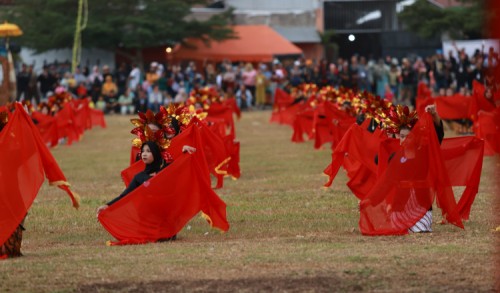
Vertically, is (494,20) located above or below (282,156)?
above

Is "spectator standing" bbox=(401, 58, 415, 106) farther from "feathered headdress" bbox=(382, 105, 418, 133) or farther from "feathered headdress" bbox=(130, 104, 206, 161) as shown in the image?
"feathered headdress" bbox=(382, 105, 418, 133)

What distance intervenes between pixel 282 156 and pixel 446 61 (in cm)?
1927

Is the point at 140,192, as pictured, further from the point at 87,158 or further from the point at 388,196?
the point at 87,158

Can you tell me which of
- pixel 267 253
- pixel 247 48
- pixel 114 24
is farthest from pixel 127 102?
pixel 267 253

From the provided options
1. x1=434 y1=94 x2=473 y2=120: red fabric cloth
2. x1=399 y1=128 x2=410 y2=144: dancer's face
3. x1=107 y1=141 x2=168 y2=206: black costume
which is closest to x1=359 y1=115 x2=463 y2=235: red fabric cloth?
x1=399 y1=128 x2=410 y2=144: dancer's face

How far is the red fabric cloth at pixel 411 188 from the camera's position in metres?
13.8

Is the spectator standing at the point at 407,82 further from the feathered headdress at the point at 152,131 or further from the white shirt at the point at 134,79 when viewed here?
the feathered headdress at the point at 152,131

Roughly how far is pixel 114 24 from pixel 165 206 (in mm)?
42550

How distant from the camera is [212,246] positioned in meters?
13.0

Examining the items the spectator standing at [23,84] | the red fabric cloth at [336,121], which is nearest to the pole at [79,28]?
the spectator standing at [23,84]

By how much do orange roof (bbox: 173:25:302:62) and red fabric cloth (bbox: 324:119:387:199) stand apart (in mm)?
38508

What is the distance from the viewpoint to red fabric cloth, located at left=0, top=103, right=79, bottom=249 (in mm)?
12695

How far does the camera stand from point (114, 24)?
182 feet

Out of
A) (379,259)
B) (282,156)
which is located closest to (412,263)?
(379,259)
